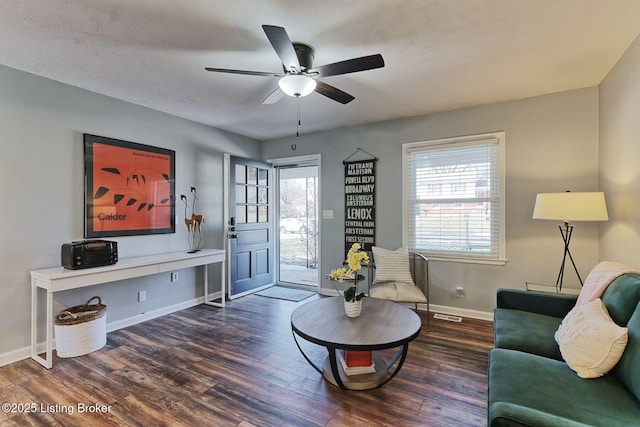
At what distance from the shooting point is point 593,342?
1.49 metres

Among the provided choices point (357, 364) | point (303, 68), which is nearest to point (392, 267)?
point (357, 364)

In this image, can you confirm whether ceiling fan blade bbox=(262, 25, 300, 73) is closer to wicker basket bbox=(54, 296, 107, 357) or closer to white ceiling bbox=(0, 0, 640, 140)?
white ceiling bbox=(0, 0, 640, 140)

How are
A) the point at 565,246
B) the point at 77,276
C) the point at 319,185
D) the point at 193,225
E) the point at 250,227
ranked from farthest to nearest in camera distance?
the point at 250,227
the point at 319,185
the point at 193,225
the point at 565,246
the point at 77,276

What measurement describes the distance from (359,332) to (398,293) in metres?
1.27

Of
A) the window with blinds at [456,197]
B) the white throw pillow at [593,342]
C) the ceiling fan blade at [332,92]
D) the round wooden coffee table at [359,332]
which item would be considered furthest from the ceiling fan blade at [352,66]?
the window with blinds at [456,197]

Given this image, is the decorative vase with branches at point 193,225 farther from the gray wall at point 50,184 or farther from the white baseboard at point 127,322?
the white baseboard at point 127,322

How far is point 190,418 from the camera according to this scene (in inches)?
73.5

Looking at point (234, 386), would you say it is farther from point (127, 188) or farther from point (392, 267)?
point (127, 188)

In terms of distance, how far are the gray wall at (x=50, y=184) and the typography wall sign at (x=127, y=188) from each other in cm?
8

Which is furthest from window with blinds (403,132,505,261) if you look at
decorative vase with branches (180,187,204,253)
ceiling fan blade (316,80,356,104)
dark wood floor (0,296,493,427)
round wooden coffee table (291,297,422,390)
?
decorative vase with branches (180,187,204,253)

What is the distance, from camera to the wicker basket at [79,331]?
2.63 m

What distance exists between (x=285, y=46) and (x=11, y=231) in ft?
9.30

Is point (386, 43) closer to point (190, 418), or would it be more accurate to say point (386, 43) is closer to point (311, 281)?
point (190, 418)

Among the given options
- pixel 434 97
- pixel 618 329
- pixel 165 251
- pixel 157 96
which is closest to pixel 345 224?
pixel 434 97
